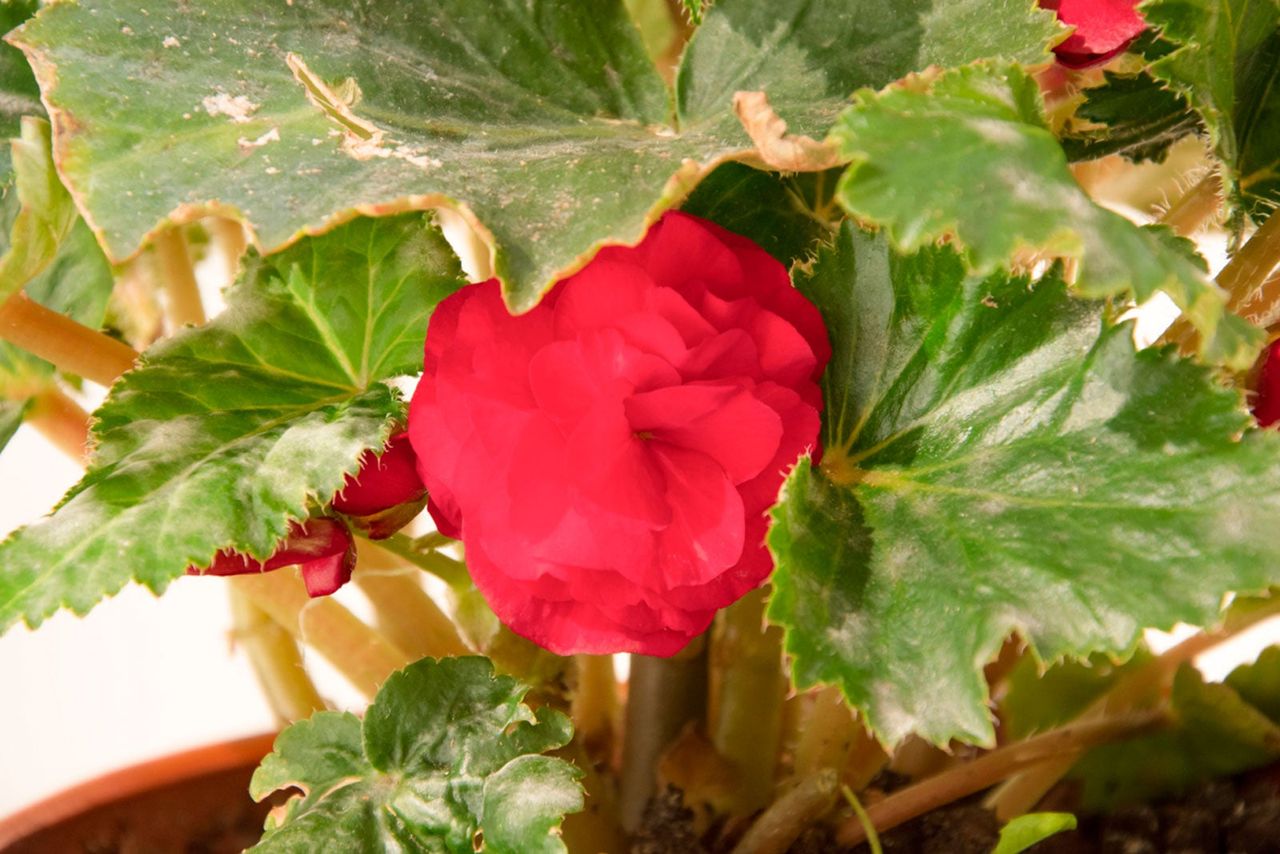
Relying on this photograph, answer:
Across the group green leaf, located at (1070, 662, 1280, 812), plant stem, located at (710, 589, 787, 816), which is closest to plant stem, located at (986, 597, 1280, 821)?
green leaf, located at (1070, 662, 1280, 812)

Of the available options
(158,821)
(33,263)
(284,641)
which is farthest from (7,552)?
(158,821)

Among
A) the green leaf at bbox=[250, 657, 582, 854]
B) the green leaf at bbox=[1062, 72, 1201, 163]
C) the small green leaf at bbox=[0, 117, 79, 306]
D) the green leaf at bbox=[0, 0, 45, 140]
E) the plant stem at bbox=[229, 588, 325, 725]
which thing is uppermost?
the green leaf at bbox=[0, 0, 45, 140]

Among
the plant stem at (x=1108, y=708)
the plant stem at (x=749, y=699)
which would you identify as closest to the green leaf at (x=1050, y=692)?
the plant stem at (x=1108, y=708)

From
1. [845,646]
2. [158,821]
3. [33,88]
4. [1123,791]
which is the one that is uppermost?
[33,88]

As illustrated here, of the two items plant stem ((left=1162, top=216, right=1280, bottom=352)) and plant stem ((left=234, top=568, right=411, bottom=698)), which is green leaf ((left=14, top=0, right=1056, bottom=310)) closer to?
plant stem ((left=1162, top=216, right=1280, bottom=352))

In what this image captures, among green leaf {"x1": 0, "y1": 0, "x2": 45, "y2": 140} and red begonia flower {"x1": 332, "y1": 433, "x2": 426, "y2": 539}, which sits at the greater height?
green leaf {"x1": 0, "y1": 0, "x2": 45, "y2": 140}

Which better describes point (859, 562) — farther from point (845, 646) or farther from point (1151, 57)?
point (1151, 57)
